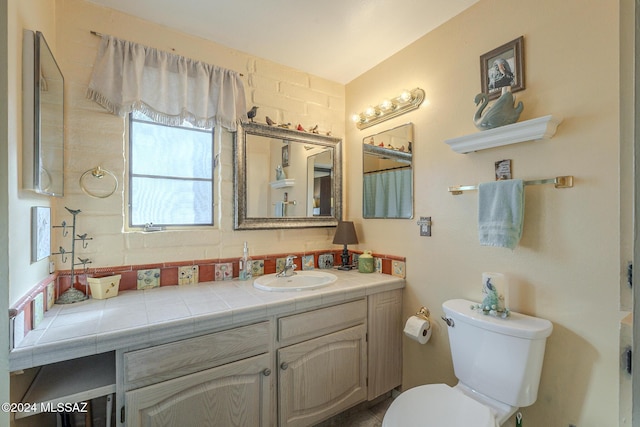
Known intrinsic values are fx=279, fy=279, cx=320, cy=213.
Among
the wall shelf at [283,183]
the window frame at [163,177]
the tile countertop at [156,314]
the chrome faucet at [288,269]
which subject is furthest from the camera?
the wall shelf at [283,183]

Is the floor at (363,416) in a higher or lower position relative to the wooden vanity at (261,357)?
lower

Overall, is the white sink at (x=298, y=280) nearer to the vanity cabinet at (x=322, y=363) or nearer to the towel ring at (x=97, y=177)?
the vanity cabinet at (x=322, y=363)

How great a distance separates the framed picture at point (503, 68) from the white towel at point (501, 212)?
1.57 ft

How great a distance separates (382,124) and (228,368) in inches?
70.4

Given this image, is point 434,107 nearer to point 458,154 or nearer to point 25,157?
point 458,154

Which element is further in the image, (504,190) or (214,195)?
(214,195)

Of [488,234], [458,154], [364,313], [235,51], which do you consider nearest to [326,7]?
[235,51]

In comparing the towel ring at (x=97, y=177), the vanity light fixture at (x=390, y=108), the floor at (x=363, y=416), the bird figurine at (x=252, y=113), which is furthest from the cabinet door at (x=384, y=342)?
the towel ring at (x=97, y=177)

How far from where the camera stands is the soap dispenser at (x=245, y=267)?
5.92 feet

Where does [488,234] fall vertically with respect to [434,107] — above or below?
below

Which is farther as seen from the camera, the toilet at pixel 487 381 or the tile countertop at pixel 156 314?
the toilet at pixel 487 381

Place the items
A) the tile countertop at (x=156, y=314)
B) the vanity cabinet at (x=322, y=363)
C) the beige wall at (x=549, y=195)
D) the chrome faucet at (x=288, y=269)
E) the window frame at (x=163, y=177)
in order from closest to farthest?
the tile countertop at (x=156, y=314) < the beige wall at (x=549, y=195) < the vanity cabinet at (x=322, y=363) < the window frame at (x=163, y=177) < the chrome faucet at (x=288, y=269)

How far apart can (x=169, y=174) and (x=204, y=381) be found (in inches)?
A: 46.6

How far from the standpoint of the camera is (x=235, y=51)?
189 centimetres
